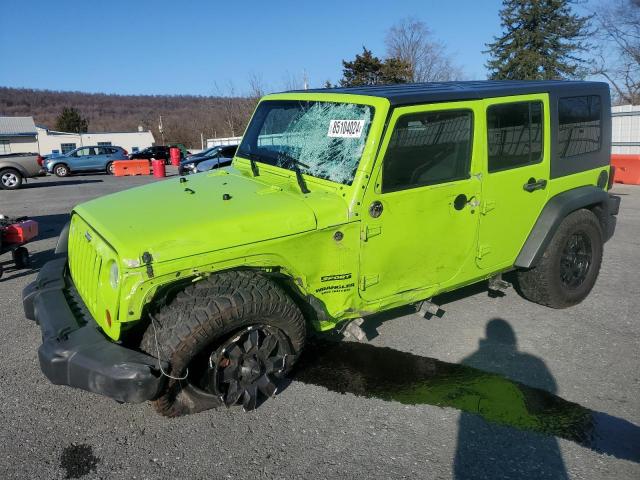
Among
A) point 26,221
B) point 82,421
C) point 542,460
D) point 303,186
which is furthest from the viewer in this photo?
point 26,221

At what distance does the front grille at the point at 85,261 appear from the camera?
324cm

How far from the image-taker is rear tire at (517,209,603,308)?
458cm

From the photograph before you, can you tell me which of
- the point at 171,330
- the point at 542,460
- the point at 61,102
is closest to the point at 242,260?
the point at 171,330

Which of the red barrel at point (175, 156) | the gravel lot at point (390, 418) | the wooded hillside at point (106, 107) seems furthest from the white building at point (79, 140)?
the gravel lot at point (390, 418)

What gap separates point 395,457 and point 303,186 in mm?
1788

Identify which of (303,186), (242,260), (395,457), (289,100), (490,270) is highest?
(289,100)

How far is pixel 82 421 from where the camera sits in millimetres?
3271

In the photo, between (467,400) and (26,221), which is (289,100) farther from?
(26,221)

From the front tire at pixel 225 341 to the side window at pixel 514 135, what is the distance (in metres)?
2.03

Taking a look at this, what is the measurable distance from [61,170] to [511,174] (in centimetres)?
2639

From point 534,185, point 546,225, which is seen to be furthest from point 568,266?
point 534,185

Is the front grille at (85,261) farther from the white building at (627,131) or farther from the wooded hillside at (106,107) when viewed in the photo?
the wooded hillside at (106,107)

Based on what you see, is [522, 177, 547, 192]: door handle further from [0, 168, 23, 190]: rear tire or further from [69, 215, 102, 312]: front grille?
[0, 168, 23, 190]: rear tire

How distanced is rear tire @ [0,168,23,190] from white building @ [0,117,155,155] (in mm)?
42307
